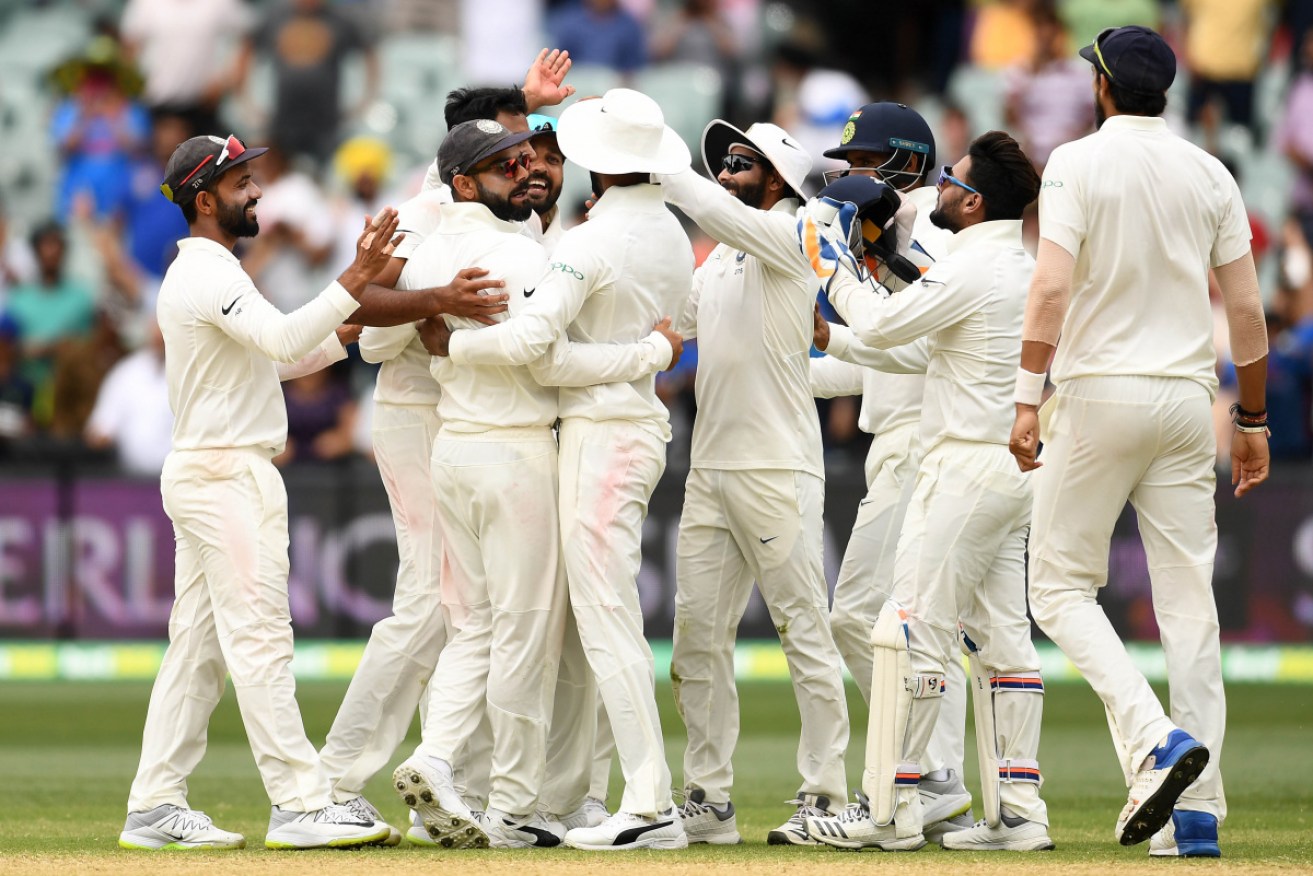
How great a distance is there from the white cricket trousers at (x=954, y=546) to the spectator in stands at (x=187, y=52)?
11.4 meters

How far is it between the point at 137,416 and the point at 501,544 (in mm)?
8045

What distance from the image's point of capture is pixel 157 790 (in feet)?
22.6

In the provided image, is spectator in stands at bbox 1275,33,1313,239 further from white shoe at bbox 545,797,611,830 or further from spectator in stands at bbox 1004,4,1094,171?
white shoe at bbox 545,797,611,830

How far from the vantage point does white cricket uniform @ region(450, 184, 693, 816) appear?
6719 millimetres

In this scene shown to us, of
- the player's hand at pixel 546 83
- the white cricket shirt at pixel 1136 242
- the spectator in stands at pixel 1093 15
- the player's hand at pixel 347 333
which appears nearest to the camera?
the white cricket shirt at pixel 1136 242

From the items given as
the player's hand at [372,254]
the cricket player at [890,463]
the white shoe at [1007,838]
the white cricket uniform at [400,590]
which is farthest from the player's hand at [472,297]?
the white shoe at [1007,838]

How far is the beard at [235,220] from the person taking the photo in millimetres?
7016

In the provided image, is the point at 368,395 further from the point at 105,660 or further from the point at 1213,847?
the point at 1213,847

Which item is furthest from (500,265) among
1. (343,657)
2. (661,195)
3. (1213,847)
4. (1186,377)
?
(343,657)

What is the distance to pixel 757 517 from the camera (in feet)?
23.9

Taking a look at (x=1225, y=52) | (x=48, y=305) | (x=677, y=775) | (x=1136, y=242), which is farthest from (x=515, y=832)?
(x=1225, y=52)

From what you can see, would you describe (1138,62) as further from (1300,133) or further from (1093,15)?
(1300,133)

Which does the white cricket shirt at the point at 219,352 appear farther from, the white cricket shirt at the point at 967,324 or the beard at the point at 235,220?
the white cricket shirt at the point at 967,324

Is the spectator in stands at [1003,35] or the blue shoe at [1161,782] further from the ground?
the spectator in stands at [1003,35]
